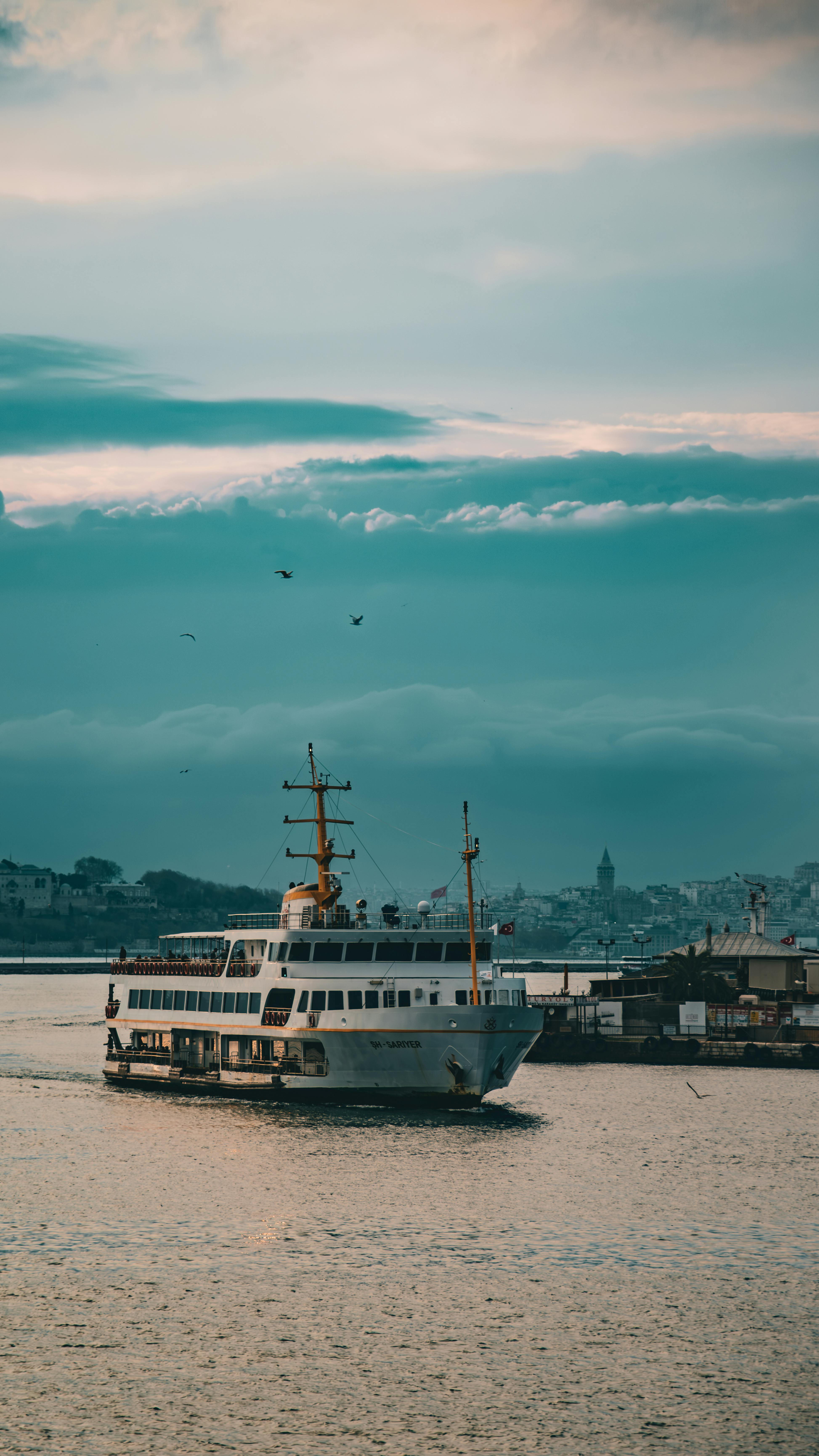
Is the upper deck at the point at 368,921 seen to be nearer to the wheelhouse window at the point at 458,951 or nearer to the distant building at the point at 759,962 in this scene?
the wheelhouse window at the point at 458,951

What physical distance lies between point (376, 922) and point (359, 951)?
283 centimetres

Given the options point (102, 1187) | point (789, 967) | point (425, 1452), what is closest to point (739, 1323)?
point (425, 1452)

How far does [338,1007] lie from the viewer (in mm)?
59906

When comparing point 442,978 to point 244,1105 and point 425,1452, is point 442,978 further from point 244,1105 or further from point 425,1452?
point 425,1452

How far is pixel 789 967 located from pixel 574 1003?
23532 mm

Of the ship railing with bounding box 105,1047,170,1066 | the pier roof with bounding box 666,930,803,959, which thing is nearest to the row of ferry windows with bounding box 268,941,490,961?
the ship railing with bounding box 105,1047,170,1066

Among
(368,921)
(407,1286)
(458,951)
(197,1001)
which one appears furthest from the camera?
(197,1001)

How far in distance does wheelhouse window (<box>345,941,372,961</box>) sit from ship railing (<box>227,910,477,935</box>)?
27.4 inches

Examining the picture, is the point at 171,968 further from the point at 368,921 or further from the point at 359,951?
the point at 359,951

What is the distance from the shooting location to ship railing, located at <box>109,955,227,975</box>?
67.6m

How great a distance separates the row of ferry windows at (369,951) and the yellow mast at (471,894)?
154 centimetres

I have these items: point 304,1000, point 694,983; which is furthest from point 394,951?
point 694,983

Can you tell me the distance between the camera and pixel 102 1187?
47469 millimetres

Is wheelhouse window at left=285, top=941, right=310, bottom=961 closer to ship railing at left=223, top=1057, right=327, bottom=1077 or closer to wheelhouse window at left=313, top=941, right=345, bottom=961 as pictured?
wheelhouse window at left=313, top=941, right=345, bottom=961
